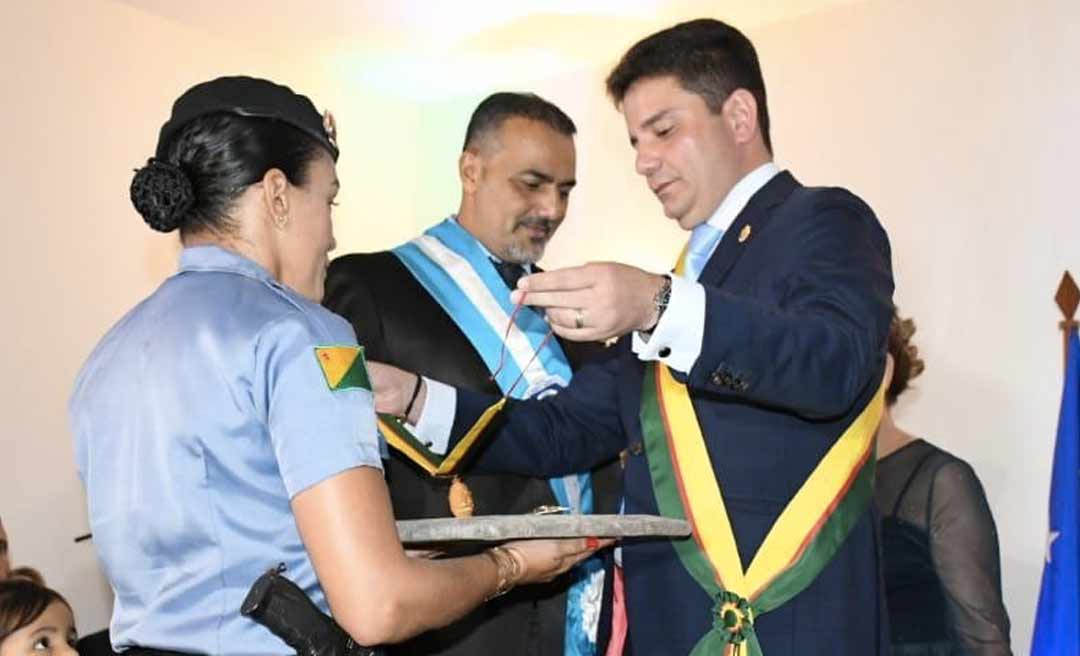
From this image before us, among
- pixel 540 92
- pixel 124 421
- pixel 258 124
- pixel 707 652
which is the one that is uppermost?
pixel 540 92

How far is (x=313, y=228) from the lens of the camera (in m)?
1.39

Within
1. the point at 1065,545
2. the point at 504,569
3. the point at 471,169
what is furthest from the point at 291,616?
the point at 1065,545

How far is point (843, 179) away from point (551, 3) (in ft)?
4.51

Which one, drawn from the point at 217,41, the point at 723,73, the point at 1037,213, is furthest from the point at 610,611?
the point at 217,41

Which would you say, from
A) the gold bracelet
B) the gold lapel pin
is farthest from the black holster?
the gold lapel pin

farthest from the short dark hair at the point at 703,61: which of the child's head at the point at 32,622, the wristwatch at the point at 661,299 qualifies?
the child's head at the point at 32,622

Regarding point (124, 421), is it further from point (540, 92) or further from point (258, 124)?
point (540, 92)

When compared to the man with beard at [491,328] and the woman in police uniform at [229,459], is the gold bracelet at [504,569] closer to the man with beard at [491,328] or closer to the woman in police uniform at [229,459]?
the woman in police uniform at [229,459]

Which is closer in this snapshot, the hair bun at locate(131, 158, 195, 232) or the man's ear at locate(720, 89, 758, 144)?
the hair bun at locate(131, 158, 195, 232)

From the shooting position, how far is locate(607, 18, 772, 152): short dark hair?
1829 millimetres

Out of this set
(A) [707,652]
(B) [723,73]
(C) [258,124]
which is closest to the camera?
(C) [258,124]

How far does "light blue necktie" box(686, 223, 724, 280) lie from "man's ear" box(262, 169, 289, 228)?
72 cm

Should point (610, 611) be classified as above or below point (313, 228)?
below

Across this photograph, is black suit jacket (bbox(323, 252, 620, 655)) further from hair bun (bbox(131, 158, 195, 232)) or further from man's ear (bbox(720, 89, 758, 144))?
hair bun (bbox(131, 158, 195, 232))
